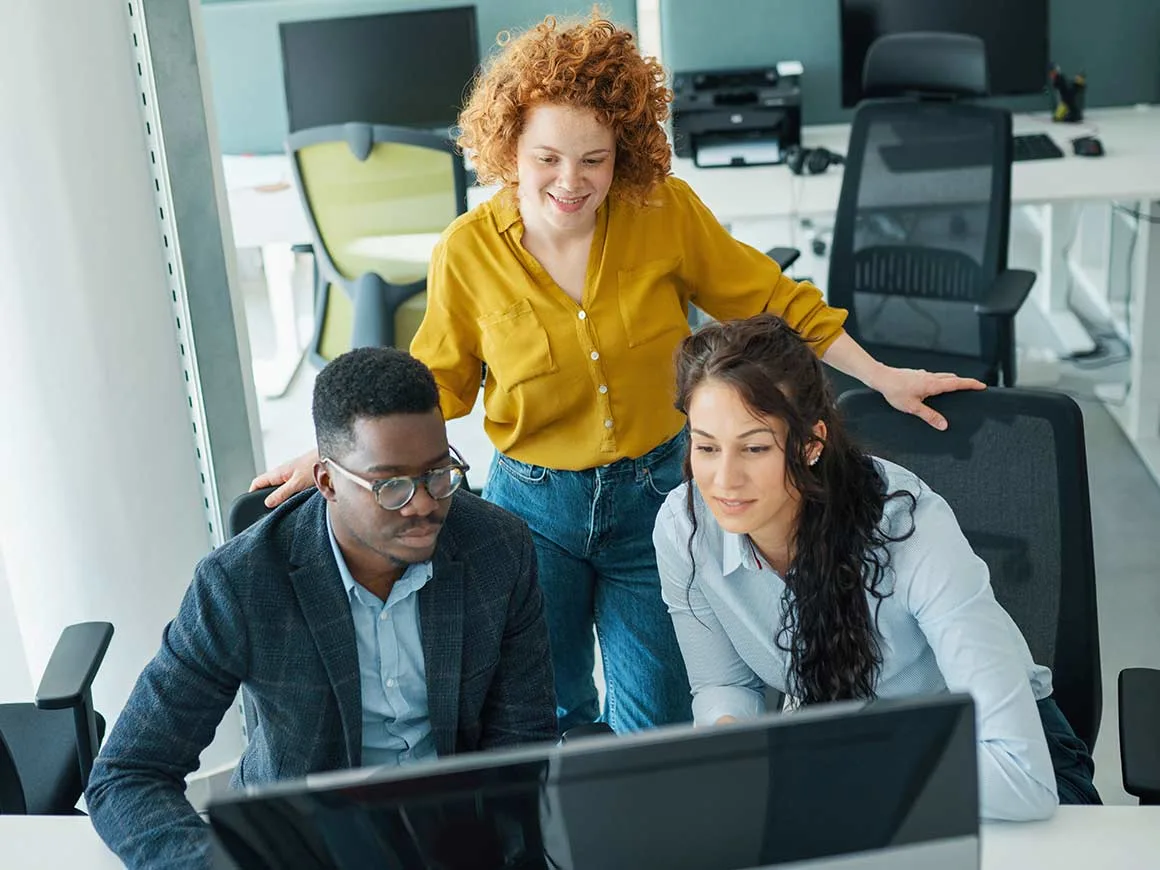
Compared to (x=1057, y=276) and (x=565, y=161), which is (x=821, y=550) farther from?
(x=1057, y=276)

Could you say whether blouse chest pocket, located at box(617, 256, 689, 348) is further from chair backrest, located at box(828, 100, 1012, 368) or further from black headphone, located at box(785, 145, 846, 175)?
black headphone, located at box(785, 145, 846, 175)

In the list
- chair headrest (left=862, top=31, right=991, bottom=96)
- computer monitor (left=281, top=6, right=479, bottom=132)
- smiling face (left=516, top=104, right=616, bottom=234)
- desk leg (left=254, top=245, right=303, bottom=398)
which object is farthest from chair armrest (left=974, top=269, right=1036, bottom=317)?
desk leg (left=254, top=245, right=303, bottom=398)

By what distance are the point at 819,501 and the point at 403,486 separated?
1.56ft

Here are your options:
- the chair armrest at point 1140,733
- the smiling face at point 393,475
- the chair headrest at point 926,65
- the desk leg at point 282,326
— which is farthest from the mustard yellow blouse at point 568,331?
the desk leg at point 282,326

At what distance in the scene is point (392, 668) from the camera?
5.17ft

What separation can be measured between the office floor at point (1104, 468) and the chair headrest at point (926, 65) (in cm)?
93

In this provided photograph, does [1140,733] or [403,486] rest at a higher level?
[403,486]

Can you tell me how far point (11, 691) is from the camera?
8.00ft

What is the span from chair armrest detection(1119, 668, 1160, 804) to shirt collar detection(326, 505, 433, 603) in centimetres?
79

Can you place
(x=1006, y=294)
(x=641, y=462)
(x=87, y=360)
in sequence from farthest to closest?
1. (x=1006, y=294)
2. (x=87, y=360)
3. (x=641, y=462)

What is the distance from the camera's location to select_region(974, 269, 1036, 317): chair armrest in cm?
299

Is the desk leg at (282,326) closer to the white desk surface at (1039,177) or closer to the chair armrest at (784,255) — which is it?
the white desk surface at (1039,177)

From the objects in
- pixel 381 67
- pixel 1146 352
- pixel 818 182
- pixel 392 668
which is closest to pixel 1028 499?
pixel 392 668

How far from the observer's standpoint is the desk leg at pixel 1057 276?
15.0 feet
